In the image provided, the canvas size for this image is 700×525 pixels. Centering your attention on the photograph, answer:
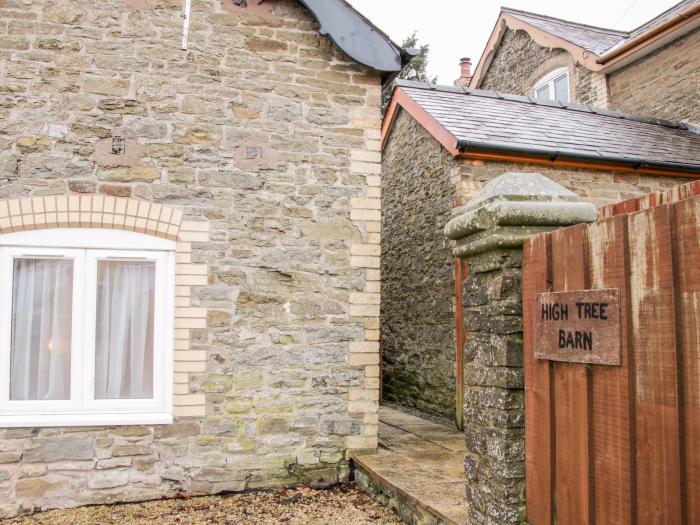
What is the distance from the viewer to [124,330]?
17.8 ft

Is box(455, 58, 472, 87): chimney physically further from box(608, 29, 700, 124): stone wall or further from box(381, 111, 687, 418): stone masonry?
box(381, 111, 687, 418): stone masonry

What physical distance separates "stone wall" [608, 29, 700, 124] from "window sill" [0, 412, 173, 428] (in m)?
10.1

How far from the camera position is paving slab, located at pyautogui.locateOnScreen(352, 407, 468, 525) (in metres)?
4.10

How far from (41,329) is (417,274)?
17.8ft

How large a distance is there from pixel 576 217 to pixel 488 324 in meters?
0.70

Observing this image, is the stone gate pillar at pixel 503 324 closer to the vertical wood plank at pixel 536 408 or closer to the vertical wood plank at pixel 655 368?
the vertical wood plank at pixel 536 408

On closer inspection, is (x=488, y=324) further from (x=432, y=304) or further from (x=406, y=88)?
(x=406, y=88)

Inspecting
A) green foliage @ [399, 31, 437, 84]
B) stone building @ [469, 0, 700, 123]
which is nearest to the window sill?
stone building @ [469, 0, 700, 123]

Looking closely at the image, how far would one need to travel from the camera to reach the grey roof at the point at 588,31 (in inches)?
487

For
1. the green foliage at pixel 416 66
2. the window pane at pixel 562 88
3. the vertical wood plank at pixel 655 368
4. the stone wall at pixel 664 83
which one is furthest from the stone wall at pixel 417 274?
the green foliage at pixel 416 66

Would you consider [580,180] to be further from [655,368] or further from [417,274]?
[655,368]

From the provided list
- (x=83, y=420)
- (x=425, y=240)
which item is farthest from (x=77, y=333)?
(x=425, y=240)

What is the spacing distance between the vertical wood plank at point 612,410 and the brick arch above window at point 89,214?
393 centimetres

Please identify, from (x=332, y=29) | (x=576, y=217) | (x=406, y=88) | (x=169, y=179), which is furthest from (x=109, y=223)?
(x=406, y=88)
